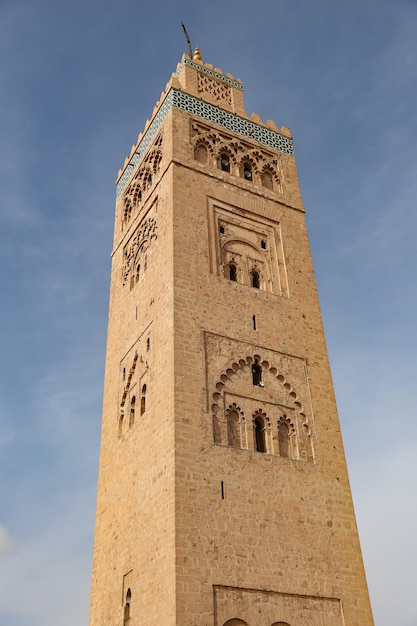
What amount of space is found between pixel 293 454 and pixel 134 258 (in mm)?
4815

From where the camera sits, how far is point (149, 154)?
12.9 meters

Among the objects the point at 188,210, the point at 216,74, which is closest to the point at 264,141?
the point at 216,74

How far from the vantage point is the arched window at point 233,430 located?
914cm

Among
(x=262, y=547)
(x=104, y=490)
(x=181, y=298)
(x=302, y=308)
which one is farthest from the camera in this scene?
(x=302, y=308)

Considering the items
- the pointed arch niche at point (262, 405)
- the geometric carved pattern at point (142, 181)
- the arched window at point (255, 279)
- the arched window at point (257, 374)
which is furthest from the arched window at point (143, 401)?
the geometric carved pattern at point (142, 181)

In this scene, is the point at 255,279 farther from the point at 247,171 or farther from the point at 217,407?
the point at 217,407

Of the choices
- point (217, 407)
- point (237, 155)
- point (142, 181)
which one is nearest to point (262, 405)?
point (217, 407)

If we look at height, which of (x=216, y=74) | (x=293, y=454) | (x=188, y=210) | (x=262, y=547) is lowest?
(x=262, y=547)

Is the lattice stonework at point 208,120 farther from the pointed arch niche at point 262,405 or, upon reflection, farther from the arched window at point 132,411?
the arched window at point 132,411

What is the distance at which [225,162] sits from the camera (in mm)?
12586

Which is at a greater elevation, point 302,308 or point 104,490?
point 302,308

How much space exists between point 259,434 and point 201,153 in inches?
217

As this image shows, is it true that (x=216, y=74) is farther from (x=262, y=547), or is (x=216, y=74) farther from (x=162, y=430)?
(x=262, y=547)

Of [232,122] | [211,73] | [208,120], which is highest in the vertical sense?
[211,73]
